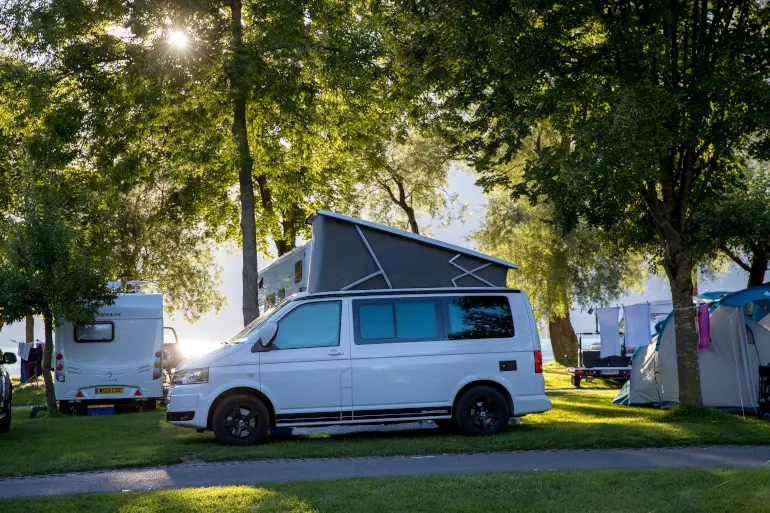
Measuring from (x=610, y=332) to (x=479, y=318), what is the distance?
41.8 ft

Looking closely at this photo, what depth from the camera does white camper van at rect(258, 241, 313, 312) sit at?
588 inches

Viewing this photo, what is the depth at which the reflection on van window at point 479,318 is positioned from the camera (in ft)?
46.2

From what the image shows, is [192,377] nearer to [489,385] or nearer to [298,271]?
[298,271]

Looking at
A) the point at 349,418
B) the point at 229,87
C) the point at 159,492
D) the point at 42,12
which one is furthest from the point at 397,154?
the point at 159,492

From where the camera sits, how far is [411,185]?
34.9 meters

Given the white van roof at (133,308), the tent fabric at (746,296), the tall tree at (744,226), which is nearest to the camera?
the tent fabric at (746,296)

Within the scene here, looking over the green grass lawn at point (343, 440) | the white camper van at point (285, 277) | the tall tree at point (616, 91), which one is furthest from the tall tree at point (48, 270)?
the tall tree at point (616, 91)

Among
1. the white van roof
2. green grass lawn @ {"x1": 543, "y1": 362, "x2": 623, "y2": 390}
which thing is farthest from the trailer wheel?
green grass lawn @ {"x1": 543, "y1": 362, "x2": 623, "y2": 390}

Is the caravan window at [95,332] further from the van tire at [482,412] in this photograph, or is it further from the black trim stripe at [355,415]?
the van tire at [482,412]

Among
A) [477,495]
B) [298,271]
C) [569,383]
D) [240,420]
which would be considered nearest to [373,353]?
[240,420]

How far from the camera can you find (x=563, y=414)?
707 inches

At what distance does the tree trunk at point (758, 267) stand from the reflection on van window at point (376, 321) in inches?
623

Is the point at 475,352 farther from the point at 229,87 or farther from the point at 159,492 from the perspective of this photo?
the point at 229,87

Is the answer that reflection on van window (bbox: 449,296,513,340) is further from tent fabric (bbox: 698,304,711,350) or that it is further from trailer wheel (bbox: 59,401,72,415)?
trailer wheel (bbox: 59,401,72,415)
